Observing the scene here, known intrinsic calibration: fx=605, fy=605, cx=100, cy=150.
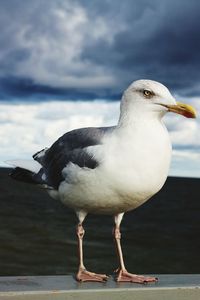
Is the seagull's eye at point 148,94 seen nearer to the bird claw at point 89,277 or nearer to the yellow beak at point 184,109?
the yellow beak at point 184,109

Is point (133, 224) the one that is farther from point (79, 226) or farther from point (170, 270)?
point (79, 226)

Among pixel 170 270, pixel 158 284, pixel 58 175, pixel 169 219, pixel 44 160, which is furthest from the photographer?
pixel 169 219

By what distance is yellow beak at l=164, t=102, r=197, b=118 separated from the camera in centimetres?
390

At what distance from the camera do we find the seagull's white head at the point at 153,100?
3.91 meters

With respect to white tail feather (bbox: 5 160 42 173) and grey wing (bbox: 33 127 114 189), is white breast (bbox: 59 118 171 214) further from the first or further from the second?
white tail feather (bbox: 5 160 42 173)

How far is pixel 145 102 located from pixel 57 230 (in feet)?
126

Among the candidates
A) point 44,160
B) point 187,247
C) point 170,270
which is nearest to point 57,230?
point 187,247

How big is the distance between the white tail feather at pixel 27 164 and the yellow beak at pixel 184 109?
1.29 meters

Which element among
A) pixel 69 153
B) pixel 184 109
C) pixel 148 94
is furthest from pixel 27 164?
pixel 184 109

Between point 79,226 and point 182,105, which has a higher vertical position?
point 182,105

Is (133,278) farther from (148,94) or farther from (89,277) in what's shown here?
(148,94)

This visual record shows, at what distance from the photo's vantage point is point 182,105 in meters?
3.93

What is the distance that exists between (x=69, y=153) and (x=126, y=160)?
674mm

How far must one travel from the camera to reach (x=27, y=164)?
475cm
